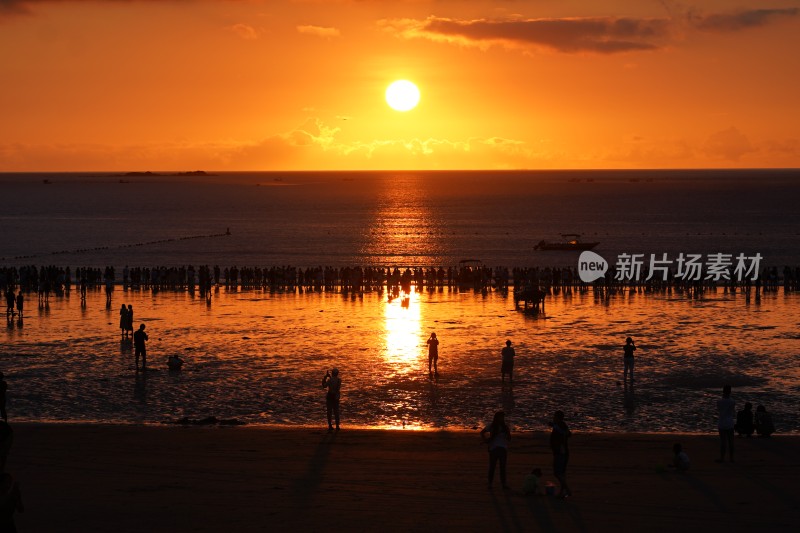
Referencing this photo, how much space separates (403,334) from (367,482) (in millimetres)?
18216

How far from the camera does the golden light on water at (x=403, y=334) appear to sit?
91.5ft

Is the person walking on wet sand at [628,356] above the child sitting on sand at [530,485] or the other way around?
above

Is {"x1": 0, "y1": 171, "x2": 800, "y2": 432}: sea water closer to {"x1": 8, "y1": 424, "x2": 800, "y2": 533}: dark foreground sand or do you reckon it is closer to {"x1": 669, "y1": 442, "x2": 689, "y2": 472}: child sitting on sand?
{"x1": 8, "y1": 424, "x2": 800, "y2": 533}: dark foreground sand

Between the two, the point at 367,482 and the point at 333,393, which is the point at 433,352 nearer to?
the point at 333,393

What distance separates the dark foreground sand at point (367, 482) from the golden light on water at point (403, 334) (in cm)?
879

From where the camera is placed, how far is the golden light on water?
1098 inches

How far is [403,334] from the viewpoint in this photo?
33.2m

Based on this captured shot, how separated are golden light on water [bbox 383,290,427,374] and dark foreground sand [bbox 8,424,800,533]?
28.8 ft

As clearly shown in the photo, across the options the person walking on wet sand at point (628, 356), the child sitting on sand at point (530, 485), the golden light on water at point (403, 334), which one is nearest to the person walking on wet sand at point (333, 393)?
the child sitting on sand at point (530, 485)

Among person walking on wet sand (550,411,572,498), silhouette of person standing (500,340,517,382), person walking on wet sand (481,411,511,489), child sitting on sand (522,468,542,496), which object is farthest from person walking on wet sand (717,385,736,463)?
silhouette of person standing (500,340,517,382)

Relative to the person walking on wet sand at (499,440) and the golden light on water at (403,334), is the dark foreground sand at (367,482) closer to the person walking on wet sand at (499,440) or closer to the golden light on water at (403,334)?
the person walking on wet sand at (499,440)

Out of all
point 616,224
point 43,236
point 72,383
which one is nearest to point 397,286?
point 72,383

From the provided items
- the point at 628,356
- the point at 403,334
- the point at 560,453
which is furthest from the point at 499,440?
the point at 403,334

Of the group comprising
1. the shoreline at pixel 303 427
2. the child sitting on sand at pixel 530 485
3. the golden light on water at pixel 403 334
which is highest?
the golden light on water at pixel 403 334
